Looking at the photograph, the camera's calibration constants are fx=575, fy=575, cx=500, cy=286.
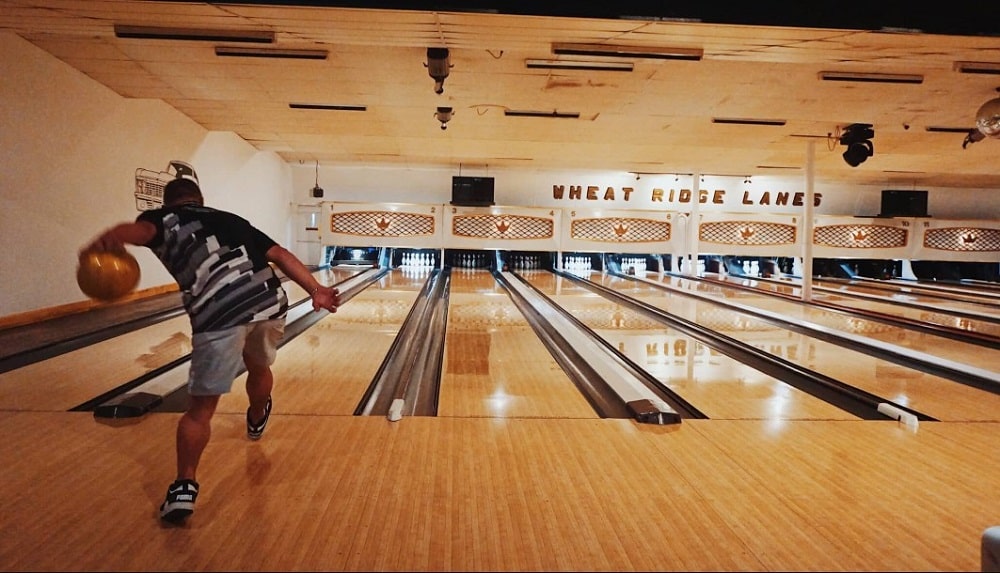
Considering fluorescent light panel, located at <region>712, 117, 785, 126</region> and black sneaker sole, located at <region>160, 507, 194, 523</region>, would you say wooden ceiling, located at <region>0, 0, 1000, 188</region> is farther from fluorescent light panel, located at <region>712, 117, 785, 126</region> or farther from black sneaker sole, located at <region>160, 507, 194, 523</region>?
black sneaker sole, located at <region>160, 507, 194, 523</region>

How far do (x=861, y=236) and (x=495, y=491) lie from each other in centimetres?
1150

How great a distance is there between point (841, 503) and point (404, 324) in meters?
3.45

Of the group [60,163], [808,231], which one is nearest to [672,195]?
[808,231]

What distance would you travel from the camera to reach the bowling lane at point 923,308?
16.5 feet

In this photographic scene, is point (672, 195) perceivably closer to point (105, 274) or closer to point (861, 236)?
point (861, 236)

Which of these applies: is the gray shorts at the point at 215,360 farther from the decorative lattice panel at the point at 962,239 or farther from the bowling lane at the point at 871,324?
the decorative lattice panel at the point at 962,239

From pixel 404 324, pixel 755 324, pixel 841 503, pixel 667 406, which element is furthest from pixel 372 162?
pixel 841 503

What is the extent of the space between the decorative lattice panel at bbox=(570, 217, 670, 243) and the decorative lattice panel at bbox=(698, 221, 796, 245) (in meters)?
0.80

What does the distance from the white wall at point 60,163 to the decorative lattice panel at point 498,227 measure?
5.00 meters

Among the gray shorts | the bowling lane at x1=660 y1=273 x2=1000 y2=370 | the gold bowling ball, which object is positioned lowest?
the bowling lane at x1=660 y1=273 x2=1000 y2=370

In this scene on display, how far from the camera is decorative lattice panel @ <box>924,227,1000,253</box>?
1059 centimetres

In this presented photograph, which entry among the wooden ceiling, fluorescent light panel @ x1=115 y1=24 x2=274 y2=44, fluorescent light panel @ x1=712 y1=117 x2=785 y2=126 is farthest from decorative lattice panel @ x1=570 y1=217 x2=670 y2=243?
fluorescent light panel @ x1=115 y1=24 x2=274 y2=44

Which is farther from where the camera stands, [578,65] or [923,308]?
[923,308]

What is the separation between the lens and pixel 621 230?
10.9 m
